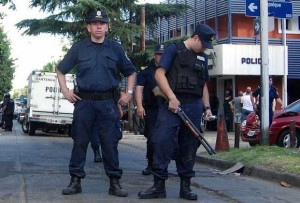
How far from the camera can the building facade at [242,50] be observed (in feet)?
81.1

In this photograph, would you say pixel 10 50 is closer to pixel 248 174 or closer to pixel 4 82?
pixel 4 82

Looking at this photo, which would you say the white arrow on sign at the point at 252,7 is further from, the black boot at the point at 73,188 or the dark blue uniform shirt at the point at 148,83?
the black boot at the point at 73,188

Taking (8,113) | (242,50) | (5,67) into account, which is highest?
(5,67)

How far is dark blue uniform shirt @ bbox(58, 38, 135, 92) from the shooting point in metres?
6.35

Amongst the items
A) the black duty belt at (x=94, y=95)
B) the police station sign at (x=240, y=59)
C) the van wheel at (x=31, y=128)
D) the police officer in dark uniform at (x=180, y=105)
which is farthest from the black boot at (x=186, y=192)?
the police station sign at (x=240, y=59)

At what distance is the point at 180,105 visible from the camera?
6320mm

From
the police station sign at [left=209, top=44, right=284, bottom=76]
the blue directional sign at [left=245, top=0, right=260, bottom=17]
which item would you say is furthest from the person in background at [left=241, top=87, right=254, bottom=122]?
the blue directional sign at [left=245, top=0, right=260, bottom=17]

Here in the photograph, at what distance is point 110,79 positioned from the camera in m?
6.43

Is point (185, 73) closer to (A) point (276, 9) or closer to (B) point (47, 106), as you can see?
(A) point (276, 9)

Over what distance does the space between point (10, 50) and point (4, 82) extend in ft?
25.2

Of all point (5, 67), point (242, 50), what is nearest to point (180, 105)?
point (242, 50)

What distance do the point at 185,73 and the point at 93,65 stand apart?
110 cm

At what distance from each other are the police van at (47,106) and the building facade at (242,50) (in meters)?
7.25

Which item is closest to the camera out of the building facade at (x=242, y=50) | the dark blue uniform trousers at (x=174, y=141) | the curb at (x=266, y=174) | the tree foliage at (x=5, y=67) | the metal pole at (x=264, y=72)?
the dark blue uniform trousers at (x=174, y=141)
